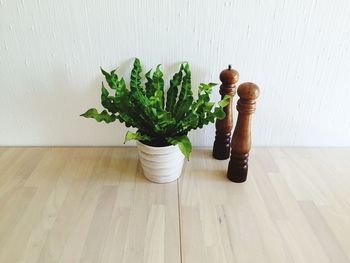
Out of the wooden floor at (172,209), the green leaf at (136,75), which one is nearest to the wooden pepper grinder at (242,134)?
the wooden floor at (172,209)

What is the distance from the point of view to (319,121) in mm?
832

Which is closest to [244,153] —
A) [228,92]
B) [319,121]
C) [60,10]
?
[228,92]

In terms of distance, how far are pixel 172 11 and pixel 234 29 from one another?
6.3 inches

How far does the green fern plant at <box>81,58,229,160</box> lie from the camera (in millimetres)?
636

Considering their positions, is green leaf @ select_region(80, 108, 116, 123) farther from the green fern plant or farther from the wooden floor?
the wooden floor

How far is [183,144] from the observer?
2.05ft

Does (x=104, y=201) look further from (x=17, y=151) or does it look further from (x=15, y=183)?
(x=17, y=151)

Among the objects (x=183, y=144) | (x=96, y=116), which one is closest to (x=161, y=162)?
(x=183, y=144)

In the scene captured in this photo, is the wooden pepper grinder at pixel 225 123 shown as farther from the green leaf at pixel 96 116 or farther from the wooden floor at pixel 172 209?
the green leaf at pixel 96 116

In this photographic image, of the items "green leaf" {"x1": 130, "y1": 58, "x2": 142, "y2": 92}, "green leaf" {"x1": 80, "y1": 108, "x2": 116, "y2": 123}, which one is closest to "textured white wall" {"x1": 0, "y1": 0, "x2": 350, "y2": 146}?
"green leaf" {"x1": 130, "y1": 58, "x2": 142, "y2": 92}

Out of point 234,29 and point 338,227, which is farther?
point 234,29

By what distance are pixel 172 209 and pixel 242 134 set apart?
0.24 meters

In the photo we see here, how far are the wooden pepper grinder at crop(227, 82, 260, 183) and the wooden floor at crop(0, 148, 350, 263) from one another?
0.10ft

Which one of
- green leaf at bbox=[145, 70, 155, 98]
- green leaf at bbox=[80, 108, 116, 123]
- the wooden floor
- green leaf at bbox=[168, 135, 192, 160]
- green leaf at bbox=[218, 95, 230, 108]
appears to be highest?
green leaf at bbox=[145, 70, 155, 98]
